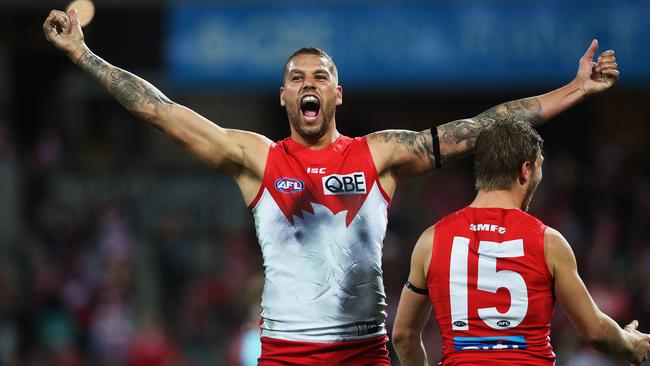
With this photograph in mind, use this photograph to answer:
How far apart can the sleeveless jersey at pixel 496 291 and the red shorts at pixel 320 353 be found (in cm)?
52

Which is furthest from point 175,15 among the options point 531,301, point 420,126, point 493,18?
point 531,301

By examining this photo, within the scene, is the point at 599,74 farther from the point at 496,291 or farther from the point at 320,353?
the point at 320,353

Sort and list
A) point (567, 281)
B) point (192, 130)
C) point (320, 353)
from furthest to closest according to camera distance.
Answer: point (192, 130) → point (320, 353) → point (567, 281)

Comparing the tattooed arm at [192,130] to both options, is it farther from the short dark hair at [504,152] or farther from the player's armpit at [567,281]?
the player's armpit at [567,281]

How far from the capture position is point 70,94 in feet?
65.5

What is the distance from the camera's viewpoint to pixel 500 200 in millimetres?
4879

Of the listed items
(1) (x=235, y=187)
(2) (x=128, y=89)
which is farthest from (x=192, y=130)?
(1) (x=235, y=187)

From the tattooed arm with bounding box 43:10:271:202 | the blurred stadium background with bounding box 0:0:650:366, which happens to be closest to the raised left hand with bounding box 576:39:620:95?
the tattooed arm with bounding box 43:10:271:202

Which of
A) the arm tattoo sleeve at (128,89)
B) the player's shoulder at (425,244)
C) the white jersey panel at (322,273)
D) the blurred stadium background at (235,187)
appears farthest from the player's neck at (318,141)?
the blurred stadium background at (235,187)

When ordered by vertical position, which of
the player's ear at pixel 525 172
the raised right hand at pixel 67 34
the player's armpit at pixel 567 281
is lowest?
the player's armpit at pixel 567 281

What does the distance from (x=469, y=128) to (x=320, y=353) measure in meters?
1.30

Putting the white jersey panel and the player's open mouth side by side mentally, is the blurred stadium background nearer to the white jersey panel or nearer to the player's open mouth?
the white jersey panel

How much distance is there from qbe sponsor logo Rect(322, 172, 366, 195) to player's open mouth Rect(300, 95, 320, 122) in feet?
1.04

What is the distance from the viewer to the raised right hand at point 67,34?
567 centimetres
